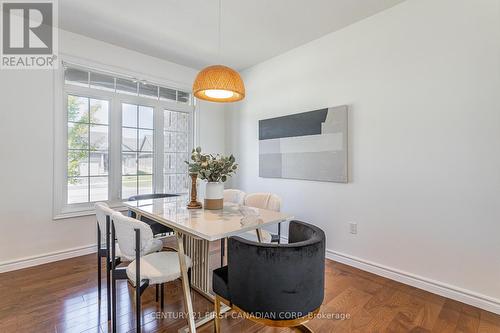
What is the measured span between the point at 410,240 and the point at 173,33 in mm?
3481

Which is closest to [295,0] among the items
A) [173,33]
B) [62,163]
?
[173,33]

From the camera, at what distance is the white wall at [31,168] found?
2.70 meters

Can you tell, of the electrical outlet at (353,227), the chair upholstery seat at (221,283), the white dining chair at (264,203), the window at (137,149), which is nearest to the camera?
the chair upholstery seat at (221,283)

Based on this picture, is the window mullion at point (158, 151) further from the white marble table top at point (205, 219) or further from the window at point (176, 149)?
the white marble table top at point (205, 219)

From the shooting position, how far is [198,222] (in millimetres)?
1739

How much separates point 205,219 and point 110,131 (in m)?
2.41

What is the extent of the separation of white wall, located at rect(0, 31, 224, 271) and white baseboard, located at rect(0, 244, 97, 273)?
0.01 meters

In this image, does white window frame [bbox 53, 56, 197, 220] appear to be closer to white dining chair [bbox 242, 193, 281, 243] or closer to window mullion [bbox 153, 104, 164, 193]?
window mullion [bbox 153, 104, 164, 193]

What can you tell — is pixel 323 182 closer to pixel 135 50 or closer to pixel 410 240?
pixel 410 240

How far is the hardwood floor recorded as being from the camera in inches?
71.4

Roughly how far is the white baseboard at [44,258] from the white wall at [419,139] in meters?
2.86

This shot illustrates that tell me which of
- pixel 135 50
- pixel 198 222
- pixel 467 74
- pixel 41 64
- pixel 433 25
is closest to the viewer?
pixel 198 222

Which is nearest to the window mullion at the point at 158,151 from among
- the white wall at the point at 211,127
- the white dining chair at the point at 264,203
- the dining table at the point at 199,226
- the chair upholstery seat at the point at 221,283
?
the white wall at the point at 211,127

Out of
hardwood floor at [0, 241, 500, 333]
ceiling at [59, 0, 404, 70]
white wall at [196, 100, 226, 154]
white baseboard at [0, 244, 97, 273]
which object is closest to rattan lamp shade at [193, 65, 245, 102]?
ceiling at [59, 0, 404, 70]
